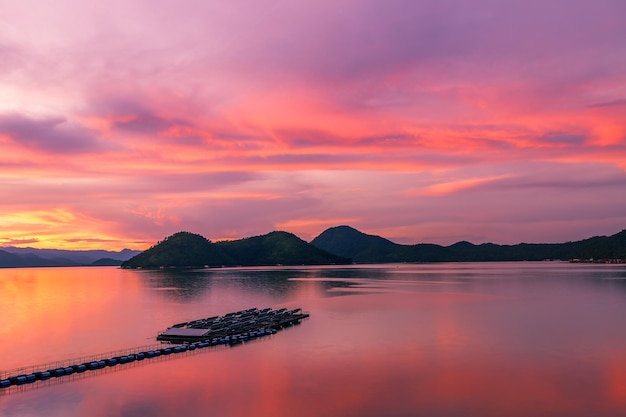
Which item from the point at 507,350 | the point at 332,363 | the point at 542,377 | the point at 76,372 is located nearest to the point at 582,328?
the point at 507,350

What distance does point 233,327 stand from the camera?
108000 mm

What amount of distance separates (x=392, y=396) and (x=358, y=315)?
70859 millimetres

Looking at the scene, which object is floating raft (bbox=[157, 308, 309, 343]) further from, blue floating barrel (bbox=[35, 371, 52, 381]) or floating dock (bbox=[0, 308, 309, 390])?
blue floating barrel (bbox=[35, 371, 52, 381])

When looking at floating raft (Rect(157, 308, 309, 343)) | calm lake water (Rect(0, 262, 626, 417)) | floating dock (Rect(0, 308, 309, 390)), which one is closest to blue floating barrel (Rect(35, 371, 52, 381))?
floating dock (Rect(0, 308, 309, 390))

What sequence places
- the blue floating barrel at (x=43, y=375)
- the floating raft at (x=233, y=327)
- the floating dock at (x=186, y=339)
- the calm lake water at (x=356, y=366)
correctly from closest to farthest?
1. the calm lake water at (x=356, y=366)
2. the blue floating barrel at (x=43, y=375)
3. the floating dock at (x=186, y=339)
4. the floating raft at (x=233, y=327)

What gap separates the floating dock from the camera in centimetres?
6956

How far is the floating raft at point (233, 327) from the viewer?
99.5m

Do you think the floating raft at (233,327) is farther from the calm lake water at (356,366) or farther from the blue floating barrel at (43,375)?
the blue floating barrel at (43,375)

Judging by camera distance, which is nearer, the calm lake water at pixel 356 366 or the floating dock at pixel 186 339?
the calm lake water at pixel 356 366

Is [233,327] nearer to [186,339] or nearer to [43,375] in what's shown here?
[186,339]

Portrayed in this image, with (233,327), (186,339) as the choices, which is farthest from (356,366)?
(233,327)

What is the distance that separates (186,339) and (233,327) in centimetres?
1181

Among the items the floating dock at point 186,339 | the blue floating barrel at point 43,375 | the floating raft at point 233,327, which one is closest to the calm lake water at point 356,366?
the blue floating barrel at point 43,375

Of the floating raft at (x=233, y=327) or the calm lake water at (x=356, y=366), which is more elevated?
the floating raft at (x=233, y=327)
